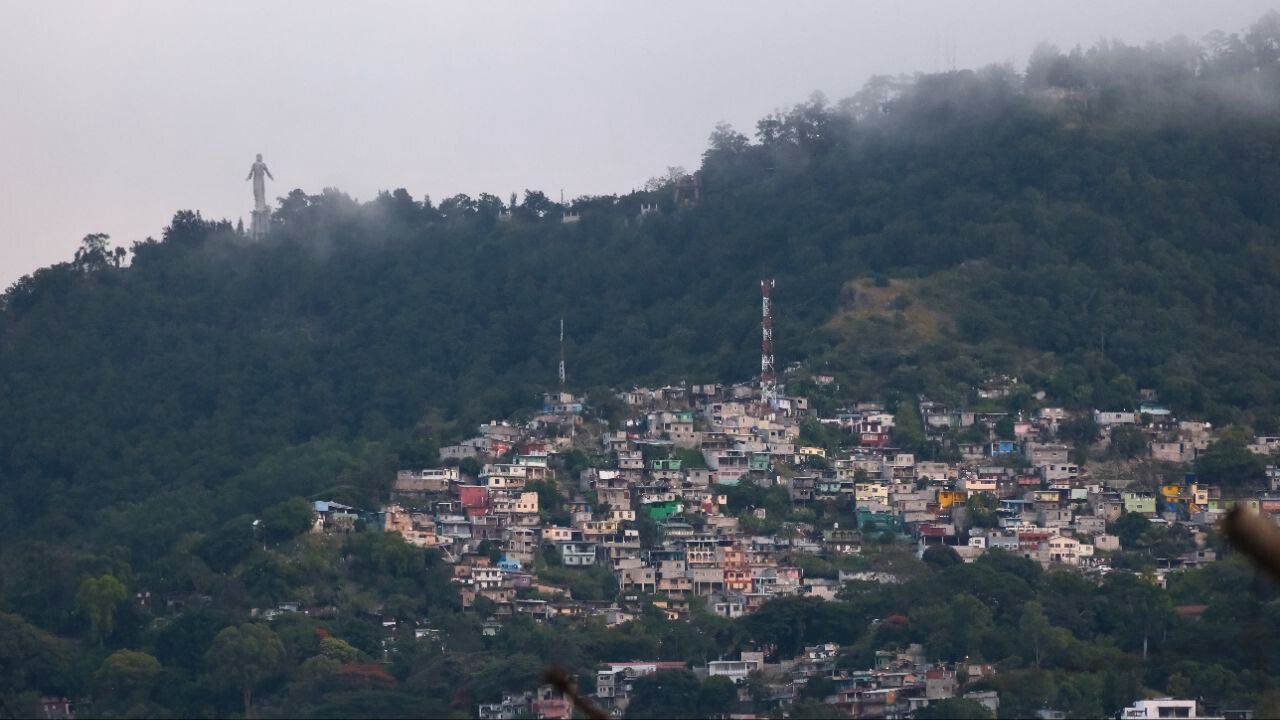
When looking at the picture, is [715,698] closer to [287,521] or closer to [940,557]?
[940,557]

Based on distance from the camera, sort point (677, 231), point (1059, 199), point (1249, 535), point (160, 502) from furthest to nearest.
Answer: point (677, 231), point (1059, 199), point (160, 502), point (1249, 535)

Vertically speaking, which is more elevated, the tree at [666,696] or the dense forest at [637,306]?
the dense forest at [637,306]

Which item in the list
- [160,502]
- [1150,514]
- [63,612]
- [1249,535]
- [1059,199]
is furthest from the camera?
[1059,199]

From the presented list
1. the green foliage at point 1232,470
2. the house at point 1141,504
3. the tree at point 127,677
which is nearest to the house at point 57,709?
the tree at point 127,677

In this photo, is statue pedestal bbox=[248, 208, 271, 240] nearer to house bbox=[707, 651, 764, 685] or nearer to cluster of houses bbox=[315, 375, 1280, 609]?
cluster of houses bbox=[315, 375, 1280, 609]

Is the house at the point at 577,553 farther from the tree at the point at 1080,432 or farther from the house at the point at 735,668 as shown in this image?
the tree at the point at 1080,432

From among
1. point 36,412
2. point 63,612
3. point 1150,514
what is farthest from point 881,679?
point 36,412

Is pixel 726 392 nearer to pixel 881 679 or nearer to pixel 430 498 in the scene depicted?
pixel 430 498
